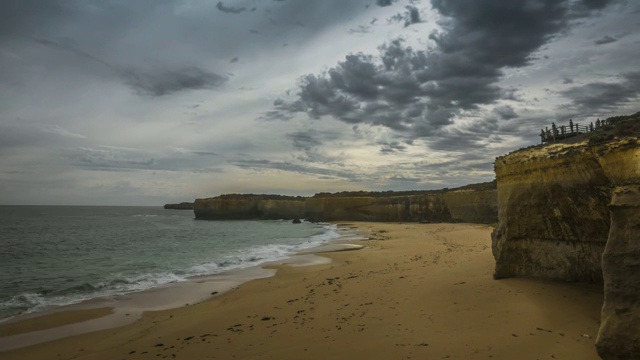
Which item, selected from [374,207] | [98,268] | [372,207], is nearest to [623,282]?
[98,268]

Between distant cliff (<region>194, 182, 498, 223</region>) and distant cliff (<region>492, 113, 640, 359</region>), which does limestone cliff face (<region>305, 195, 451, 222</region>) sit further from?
distant cliff (<region>492, 113, 640, 359</region>)

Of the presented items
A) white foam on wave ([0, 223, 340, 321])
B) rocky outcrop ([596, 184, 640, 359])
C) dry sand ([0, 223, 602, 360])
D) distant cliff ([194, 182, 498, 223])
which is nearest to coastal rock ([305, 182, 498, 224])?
distant cliff ([194, 182, 498, 223])

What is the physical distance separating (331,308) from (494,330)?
377 cm

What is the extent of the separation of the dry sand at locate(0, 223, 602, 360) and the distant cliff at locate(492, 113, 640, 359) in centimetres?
54

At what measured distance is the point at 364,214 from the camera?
59.3 metres

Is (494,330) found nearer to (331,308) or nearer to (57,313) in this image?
(331,308)

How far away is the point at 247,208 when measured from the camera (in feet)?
246

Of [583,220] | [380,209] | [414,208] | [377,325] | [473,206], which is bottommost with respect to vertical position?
[377,325]

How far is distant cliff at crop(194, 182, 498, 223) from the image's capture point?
43.1m

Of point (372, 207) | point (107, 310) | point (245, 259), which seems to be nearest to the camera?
point (107, 310)

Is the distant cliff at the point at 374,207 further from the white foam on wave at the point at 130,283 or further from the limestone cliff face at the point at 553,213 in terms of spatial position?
the limestone cliff face at the point at 553,213

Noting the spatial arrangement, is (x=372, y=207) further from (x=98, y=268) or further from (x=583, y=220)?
(x=583, y=220)

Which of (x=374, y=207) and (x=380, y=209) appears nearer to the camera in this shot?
(x=380, y=209)

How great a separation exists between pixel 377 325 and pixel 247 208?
70026 millimetres
